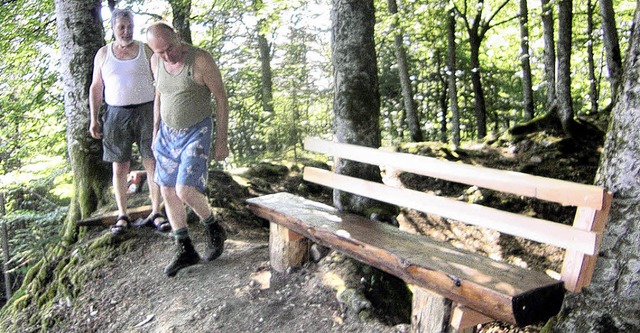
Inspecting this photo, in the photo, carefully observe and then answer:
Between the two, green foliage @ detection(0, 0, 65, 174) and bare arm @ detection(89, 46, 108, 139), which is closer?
bare arm @ detection(89, 46, 108, 139)

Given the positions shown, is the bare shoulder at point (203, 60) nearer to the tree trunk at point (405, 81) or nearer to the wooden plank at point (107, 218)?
the wooden plank at point (107, 218)

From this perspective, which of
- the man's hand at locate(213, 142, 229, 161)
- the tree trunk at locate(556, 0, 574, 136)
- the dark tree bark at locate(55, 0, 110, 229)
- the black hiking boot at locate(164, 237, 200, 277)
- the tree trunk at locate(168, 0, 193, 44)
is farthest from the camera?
the tree trunk at locate(556, 0, 574, 136)

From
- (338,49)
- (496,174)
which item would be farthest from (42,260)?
(496,174)

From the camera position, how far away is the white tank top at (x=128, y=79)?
5.09 metres

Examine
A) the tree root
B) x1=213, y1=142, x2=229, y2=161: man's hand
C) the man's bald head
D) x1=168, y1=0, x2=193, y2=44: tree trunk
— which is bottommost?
the tree root

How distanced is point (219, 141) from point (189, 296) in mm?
1380

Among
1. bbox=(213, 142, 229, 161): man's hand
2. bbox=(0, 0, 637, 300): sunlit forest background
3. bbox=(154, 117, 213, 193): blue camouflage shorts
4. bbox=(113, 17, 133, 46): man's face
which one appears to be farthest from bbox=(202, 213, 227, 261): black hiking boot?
bbox=(0, 0, 637, 300): sunlit forest background

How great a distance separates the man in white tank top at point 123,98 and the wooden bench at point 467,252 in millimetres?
2259

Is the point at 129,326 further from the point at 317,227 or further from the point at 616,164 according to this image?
the point at 616,164

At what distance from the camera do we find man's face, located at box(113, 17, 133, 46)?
4.94m

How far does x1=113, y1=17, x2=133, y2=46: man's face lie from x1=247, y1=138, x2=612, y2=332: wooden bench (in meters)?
2.50

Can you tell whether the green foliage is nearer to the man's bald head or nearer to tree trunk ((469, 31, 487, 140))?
the man's bald head

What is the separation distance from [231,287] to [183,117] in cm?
154

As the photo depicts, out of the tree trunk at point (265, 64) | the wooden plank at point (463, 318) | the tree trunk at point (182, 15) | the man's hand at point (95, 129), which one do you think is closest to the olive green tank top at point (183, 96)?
the man's hand at point (95, 129)
